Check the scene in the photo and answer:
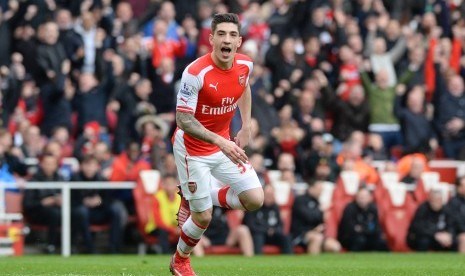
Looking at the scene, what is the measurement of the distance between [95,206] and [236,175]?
7.75 meters

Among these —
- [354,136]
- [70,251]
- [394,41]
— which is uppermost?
[394,41]

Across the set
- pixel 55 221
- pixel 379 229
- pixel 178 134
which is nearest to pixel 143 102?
pixel 55 221

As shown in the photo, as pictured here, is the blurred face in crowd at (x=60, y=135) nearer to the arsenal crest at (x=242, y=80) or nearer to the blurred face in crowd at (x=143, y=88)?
the blurred face in crowd at (x=143, y=88)

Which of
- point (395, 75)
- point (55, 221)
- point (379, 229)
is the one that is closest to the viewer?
point (55, 221)

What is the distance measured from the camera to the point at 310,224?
20469mm

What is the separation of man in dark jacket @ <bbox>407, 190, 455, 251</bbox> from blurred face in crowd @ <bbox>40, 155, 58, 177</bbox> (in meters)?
5.81

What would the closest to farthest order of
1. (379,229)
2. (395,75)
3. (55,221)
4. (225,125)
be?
(225,125), (55,221), (379,229), (395,75)

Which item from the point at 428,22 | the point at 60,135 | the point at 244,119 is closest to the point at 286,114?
the point at 60,135

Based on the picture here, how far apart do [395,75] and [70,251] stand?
772 centimetres

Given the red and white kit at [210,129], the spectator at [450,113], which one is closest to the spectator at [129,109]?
the spectator at [450,113]

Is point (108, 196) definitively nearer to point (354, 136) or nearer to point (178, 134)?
point (354, 136)

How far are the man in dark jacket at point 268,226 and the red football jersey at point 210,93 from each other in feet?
24.5

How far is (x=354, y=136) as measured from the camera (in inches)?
864

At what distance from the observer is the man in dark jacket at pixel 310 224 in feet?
67.1
